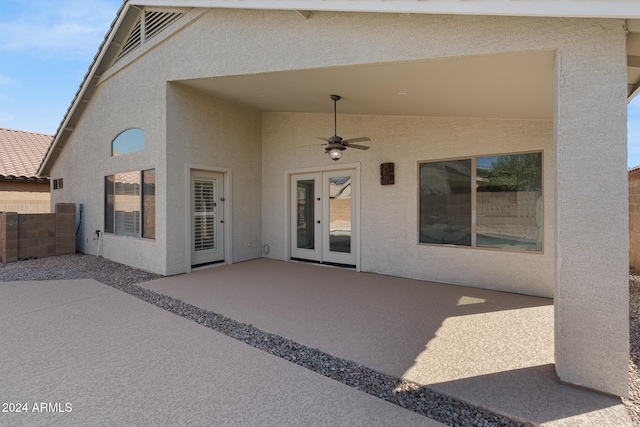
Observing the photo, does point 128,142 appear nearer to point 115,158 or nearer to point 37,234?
point 115,158

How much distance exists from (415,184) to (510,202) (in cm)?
164

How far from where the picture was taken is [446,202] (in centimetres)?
602

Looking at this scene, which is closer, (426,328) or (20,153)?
(426,328)

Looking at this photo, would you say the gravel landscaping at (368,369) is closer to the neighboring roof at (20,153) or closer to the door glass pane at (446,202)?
the door glass pane at (446,202)

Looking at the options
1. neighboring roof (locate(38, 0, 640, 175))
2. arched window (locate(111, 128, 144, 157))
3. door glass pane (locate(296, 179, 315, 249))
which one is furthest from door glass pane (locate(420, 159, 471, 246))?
arched window (locate(111, 128, 144, 157))

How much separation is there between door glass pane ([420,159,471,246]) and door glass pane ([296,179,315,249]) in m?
2.79

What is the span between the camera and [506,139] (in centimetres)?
541

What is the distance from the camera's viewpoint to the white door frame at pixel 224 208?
6.85 meters

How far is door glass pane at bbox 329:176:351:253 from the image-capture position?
7.32 meters

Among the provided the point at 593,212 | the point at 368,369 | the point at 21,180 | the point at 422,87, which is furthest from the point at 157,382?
the point at 21,180

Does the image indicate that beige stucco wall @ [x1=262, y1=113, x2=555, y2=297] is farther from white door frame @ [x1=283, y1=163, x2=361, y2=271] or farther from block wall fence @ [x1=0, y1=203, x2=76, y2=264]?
block wall fence @ [x1=0, y1=203, x2=76, y2=264]

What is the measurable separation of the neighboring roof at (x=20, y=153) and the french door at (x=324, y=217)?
11755 mm

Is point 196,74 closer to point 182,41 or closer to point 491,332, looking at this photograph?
point 182,41

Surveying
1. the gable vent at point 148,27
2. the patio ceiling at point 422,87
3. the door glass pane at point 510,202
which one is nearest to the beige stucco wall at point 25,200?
the gable vent at point 148,27
